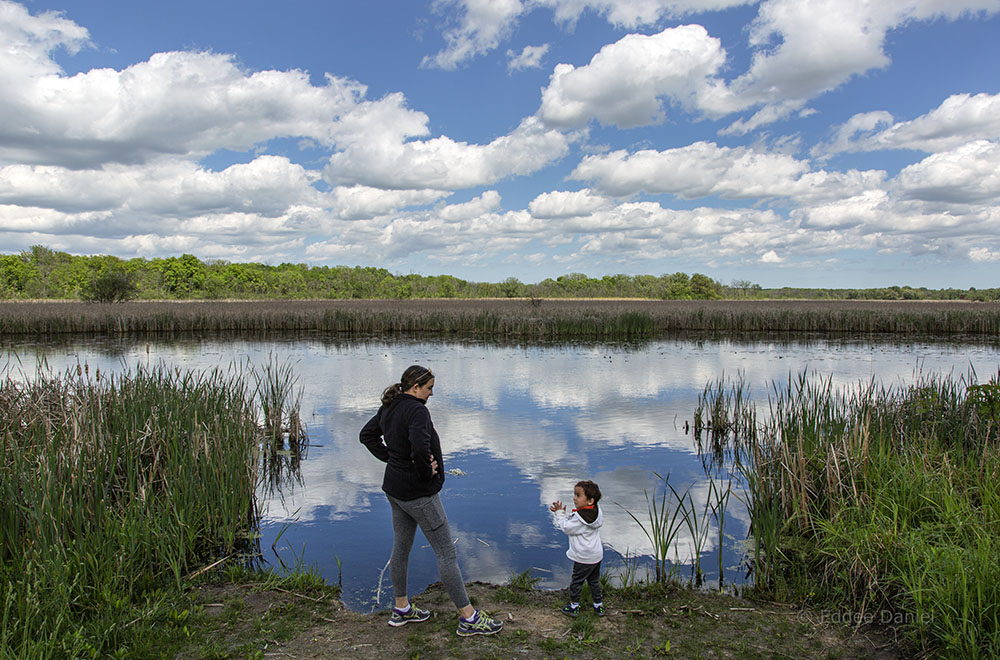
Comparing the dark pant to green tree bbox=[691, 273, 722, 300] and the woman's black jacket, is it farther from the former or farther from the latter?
green tree bbox=[691, 273, 722, 300]

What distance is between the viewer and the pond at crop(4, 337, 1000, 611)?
5.60 m

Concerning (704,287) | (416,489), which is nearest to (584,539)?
(416,489)

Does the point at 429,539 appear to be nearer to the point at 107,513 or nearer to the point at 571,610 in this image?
the point at 571,610

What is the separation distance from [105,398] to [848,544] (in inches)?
274

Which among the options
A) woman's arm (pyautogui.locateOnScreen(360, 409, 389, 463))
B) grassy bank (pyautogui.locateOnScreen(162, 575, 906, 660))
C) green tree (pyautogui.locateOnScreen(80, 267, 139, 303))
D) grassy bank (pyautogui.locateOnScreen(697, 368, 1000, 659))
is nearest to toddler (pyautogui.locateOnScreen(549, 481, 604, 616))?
grassy bank (pyautogui.locateOnScreen(162, 575, 906, 660))

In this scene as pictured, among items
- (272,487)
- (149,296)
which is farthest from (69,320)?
(149,296)

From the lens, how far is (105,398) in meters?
6.28

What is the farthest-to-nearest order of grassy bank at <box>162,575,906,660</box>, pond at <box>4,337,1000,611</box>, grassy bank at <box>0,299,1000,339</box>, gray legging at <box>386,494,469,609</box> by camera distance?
grassy bank at <box>0,299,1000,339</box> < pond at <box>4,337,1000,611</box> < gray legging at <box>386,494,469,609</box> < grassy bank at <box>162,575,906,660</box>

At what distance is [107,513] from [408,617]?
2262 millimetres

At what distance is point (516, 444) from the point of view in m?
9.70

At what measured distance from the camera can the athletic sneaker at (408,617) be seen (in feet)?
13.3

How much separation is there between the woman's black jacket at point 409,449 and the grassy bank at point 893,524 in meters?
2.74

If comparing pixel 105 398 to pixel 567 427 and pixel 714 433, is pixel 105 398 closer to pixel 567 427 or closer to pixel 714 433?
pixel 567 427

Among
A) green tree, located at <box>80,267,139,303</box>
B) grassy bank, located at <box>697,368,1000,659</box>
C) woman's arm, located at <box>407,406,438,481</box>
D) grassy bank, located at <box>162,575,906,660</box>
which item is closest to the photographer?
grassy bank, located at <box>697,368,1000,659</box>
